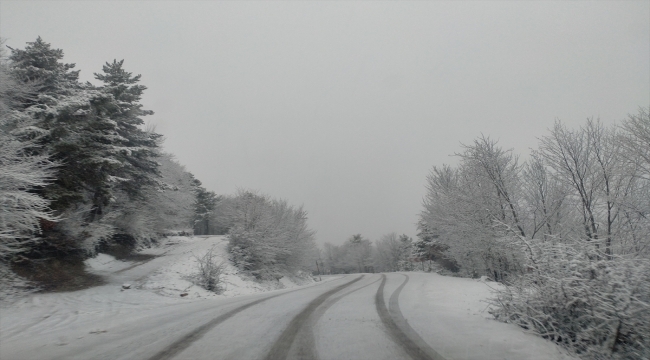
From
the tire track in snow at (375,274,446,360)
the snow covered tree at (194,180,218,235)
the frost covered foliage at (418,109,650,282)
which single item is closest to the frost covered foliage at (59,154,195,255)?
the tire track in snow at (375,274,446,360)

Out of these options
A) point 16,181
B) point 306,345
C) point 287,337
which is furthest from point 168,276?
point 306,345

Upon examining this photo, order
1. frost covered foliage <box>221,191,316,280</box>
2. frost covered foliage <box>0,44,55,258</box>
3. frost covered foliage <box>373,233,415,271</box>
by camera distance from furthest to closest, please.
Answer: frost covered foliage <box>373,233,415,271</box> < frost covered foliage <box>221,191,316,280</box> < frost covered foliage <box>0,44,55,258</box>

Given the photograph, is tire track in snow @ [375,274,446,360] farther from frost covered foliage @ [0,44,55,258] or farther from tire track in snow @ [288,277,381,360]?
frost covered foliage @ [0,44,55,258]

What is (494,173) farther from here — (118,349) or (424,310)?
(118,349)

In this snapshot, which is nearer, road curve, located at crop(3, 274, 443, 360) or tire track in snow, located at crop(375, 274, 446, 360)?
tire track in snow, located at crop(375, 274, 446, 360)

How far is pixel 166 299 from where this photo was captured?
1252 centimetres

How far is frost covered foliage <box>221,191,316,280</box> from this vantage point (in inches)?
1041

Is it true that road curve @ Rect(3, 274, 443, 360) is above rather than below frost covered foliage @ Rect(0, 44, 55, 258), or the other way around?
below


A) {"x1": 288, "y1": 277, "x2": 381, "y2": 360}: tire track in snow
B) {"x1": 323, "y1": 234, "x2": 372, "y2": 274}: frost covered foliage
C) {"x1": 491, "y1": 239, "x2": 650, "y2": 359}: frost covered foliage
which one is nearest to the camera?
{"x1": 491, "y1": 239, "x2": 650, "y2": 359}: frost covered foliage

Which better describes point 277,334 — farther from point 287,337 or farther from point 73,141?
point 73,141

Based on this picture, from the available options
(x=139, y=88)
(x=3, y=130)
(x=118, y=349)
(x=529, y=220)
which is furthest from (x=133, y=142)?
(x=529, y=220)

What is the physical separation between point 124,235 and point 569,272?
27.9m

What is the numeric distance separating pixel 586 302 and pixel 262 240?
993 inches

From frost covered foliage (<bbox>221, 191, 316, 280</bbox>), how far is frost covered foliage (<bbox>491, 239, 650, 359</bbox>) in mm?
22792
